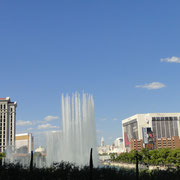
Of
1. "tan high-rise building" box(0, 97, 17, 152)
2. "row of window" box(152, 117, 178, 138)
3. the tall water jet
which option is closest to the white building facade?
"row of window" box(152, 117, 178, 138)

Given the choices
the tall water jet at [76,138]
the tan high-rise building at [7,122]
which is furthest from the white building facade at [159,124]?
the tall water jet at [76,138]

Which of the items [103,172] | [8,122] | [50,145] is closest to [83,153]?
[50,145]

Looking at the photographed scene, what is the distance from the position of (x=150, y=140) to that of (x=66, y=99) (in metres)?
129

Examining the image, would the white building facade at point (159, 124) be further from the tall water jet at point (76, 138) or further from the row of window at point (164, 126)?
the tall water jet at point (76, 138)

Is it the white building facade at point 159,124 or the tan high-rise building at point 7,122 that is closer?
the tan high-rise building at point 7,122

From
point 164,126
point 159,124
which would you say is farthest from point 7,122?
point 164,126

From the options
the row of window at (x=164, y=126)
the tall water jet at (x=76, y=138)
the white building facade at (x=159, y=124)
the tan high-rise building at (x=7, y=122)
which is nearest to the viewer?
the tall water jet at (x=76, y=138)

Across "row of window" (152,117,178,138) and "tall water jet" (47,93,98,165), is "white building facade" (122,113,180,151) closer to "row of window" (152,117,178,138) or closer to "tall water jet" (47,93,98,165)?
"row of window" (152,117,178,138)

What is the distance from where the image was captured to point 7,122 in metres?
155

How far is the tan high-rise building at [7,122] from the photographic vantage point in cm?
15162

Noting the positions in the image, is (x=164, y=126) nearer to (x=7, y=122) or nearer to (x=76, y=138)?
(x=7, y=122)

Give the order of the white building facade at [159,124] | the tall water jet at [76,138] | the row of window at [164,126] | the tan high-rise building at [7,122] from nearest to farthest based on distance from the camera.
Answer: the tall water jet at [76,138] < the tan high-rise building at [7,122] < the row of window at [164,126] < the white building facade at [159,124]

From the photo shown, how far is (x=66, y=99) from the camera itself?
187 feet

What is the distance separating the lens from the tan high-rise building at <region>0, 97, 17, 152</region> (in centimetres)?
15162
